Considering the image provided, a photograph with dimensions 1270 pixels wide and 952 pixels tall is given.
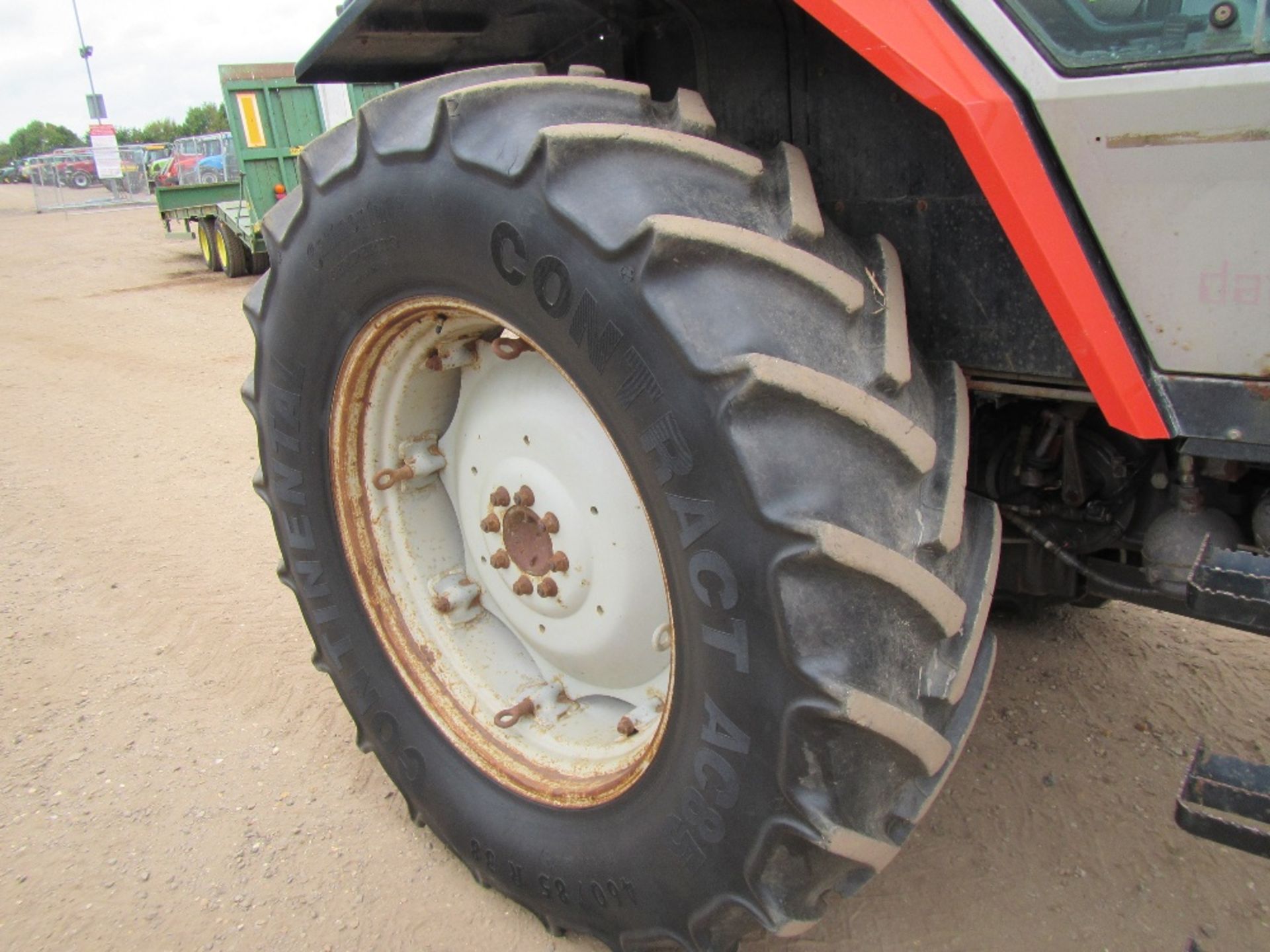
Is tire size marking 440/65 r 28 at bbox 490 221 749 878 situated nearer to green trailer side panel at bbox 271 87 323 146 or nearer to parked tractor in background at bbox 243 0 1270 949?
parked tractor in background at bbox 243 0 1270 949

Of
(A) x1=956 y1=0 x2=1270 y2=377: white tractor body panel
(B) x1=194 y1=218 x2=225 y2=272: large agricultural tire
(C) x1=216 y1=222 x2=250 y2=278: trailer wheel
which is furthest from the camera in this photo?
(B) x1=194 y1=218 x2=225 y2=272: large agricultural tire

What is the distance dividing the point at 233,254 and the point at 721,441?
1198cm

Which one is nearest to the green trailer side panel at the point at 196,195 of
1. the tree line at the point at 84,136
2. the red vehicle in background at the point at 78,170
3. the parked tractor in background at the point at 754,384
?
the parked tractor in background at the point at 754,384

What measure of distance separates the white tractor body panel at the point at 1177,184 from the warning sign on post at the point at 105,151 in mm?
26232

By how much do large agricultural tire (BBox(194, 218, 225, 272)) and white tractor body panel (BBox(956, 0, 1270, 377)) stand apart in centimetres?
1286

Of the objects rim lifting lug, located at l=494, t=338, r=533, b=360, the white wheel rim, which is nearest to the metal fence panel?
the white wheel rim

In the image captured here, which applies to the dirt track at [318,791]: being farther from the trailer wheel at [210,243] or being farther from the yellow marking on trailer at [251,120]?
the trailer wheel at [210,243]

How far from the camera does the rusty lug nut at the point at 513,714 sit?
6.56ft

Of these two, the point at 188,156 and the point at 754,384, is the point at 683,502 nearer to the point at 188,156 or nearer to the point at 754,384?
the point at 754,384

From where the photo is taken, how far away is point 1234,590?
4.25ft

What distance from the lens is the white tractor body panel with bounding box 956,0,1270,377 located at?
1076mm

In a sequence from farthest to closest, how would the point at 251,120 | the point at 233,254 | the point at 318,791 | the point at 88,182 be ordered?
the point at 88,182, the point at 233,254, the point at 251,120, the point at 318,791

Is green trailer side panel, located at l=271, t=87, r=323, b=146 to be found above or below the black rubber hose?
above

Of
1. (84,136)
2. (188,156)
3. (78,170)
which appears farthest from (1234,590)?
(84,136)
